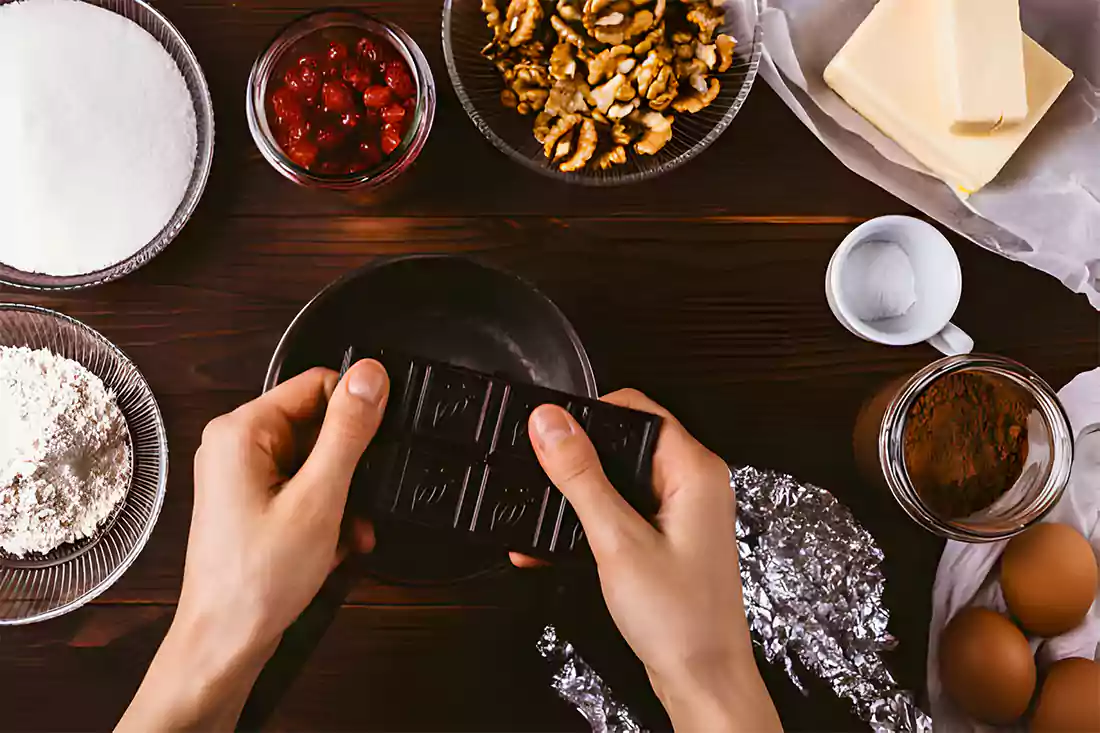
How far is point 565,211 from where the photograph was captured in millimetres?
867

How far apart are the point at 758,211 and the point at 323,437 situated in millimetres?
491

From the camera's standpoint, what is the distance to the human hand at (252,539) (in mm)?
679

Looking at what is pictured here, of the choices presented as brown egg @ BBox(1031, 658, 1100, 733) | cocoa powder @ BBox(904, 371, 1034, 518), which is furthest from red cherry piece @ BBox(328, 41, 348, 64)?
brown egg @ BBox(1031, 658, 1100, 733)

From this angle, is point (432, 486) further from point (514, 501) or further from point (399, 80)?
point (399, 80)

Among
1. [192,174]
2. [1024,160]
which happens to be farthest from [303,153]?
[1024,160]

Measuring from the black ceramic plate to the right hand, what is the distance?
0.11 m

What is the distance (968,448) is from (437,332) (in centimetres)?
52

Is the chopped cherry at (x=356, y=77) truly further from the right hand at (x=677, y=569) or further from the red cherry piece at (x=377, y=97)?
the right hand at (x=677, y=569)

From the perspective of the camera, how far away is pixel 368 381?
68cm

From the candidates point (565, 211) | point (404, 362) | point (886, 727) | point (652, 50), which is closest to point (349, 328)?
point (404, 362)

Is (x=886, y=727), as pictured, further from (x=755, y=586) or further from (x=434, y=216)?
(x=434, y=216)

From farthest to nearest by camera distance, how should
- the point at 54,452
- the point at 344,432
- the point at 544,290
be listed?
the point at 544,290 < the point at 54,452 < the point at 344,432

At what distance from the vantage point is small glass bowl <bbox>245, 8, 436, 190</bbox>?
2.57ft

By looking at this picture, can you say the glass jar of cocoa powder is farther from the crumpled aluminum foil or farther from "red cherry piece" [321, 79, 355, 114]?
"red cherry piece" [321, 79, 355, 114]
